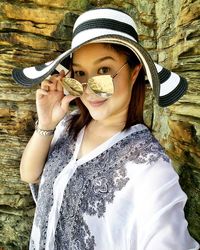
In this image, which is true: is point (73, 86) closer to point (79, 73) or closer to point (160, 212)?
point (79, 73)

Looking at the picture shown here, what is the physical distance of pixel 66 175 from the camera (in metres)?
1.81

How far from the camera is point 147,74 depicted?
1.71 m

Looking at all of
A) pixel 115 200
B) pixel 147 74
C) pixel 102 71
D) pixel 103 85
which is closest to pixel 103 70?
pixel 102 71

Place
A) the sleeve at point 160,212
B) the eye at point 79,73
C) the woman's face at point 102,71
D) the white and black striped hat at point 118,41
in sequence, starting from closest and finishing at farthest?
the sleeve at point 160,212, the white and black striped hat at point 118,41, the woman's face at point 102,71, the eye at point 79,73

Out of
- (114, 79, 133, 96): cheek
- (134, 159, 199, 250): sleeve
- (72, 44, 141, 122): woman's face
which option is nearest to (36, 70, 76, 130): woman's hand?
(72, 44, 141, 122): woman's face

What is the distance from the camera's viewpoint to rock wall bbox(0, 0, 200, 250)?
233cm

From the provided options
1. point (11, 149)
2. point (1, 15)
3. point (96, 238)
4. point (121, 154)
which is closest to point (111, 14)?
point (121, 154)

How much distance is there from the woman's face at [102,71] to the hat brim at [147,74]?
0.09 m

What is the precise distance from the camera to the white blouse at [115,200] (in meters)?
1.47

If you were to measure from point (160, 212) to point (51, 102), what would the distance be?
1026 millimetres

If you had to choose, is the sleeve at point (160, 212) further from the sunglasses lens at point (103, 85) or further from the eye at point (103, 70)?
the eye at point (103, 70)

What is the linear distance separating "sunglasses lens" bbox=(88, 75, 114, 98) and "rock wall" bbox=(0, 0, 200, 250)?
34.7 inches

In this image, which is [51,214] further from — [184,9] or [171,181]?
[184,9]

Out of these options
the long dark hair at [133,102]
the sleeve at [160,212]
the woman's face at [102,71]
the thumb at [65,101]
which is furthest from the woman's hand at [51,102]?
the sleeve at [160,212]
